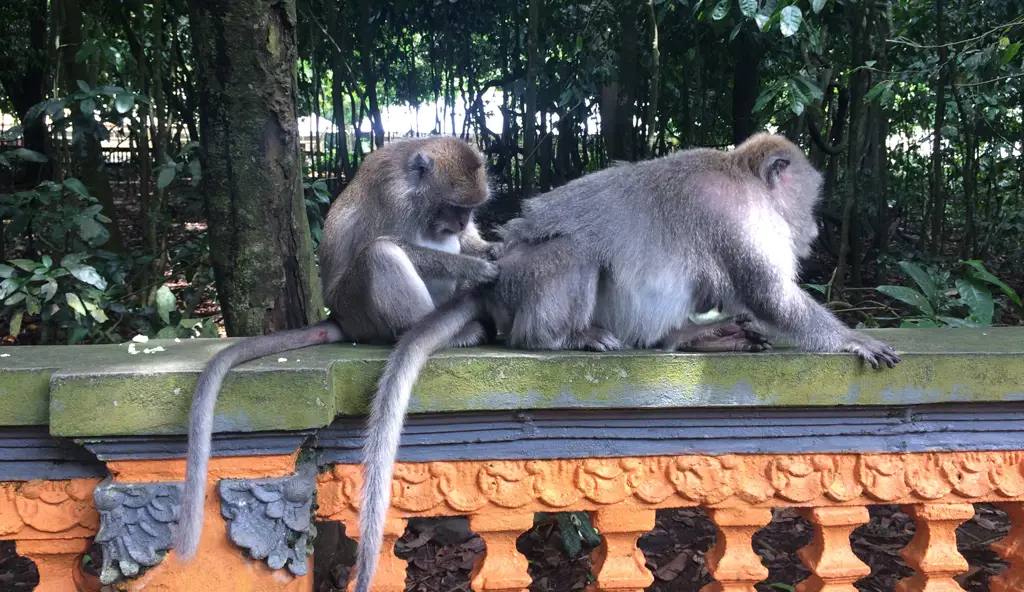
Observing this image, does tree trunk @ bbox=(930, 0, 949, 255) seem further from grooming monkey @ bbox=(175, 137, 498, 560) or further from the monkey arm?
the monkey arm

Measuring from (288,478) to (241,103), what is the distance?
1.42 m

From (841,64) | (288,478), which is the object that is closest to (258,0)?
(288,478)

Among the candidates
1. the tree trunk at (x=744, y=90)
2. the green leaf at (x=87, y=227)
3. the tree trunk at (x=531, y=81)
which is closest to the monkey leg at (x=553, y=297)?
the green leaf at (x=87, y=227)

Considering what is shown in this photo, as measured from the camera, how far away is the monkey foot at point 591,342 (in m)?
2.56

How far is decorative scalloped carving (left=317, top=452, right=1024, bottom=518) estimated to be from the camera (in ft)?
6.59

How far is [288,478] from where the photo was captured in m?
1.86

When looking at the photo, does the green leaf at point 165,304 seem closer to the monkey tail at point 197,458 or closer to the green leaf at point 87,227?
the green leaf at point 87,227

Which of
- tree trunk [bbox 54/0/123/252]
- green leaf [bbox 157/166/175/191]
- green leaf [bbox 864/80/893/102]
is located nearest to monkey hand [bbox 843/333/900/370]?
green leaf [bbox 864/80/893/102]

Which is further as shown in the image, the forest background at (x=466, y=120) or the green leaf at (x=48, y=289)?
the green leaf at (x=48, y=289)

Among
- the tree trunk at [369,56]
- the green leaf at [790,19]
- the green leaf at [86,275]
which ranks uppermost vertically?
the tree trunk at [369,56]

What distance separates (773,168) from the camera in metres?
2.68

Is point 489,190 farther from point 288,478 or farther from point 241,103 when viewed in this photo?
point 288,478

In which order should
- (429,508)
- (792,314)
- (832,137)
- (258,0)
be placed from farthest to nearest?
(832,137), (258,0), (792,314), (429,508)

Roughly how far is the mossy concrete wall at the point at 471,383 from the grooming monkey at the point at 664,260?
1.18ft
